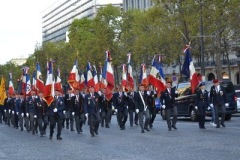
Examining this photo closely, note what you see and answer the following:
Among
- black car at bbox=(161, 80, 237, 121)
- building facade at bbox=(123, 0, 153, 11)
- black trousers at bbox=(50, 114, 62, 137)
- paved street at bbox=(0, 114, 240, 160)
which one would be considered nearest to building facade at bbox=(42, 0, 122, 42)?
building facade at bbox=(123, 0, 153, 11)

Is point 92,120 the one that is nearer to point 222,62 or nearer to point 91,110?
point 91,110

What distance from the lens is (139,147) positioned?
16969mm

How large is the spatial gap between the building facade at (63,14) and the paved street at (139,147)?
10846 centimetres

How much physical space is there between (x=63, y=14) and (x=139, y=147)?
142 m

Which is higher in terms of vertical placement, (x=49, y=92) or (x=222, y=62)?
(x=222, y=62)

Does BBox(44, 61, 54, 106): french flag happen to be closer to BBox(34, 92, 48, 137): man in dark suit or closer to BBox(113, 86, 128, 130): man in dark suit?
BBox(34, 92, 48, 137): man in dark suit

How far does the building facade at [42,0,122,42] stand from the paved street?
108465 mm

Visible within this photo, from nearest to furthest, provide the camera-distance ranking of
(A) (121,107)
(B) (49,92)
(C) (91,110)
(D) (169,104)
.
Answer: (C) (91,110), (B) (49,92), (D) (169,104), (A) (121,107)

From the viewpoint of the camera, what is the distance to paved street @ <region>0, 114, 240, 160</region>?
48.3 ft

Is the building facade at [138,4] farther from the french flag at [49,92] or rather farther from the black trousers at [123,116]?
the french flag at [49,92]

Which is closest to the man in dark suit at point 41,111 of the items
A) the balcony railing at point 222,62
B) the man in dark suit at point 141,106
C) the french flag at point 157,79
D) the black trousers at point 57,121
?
the black trousers at point 57,121

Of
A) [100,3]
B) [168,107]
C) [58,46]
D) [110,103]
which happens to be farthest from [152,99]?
[100,3]

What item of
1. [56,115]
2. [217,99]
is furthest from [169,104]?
[56,115]

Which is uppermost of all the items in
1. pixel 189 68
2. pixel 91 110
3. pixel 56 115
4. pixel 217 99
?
pixel 189 68
